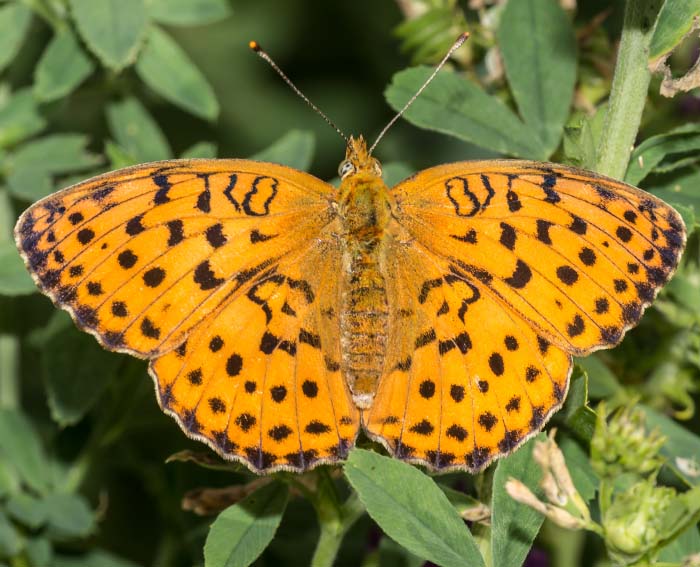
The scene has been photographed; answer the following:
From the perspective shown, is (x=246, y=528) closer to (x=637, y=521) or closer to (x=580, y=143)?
(x=637, y=521)

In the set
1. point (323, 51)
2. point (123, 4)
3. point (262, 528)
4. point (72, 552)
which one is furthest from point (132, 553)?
point (323, 51)

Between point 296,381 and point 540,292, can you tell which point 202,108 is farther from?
point 540,292

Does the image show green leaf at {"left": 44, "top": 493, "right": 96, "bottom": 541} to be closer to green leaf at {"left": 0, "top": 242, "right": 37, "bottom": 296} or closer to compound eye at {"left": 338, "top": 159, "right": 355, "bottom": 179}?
green leaf at {"left": 0, "top": 242, "right": 37, "bottom": 296}

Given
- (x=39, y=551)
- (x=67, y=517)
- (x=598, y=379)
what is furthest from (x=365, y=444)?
(x=39, y=551)

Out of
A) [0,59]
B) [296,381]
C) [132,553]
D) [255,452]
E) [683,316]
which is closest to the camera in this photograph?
[255,452]

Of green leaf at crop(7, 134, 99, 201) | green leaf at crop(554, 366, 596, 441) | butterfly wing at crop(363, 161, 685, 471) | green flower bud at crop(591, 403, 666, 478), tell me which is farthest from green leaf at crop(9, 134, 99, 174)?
green flower bud at crop(591, 403, 666, 478)

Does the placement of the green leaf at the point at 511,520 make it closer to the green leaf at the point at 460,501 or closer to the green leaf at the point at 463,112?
the green leaf at the point at 460,501
